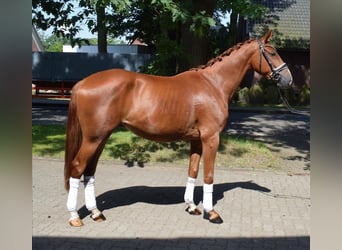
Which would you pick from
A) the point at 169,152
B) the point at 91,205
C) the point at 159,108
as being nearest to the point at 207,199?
the point at 159,108

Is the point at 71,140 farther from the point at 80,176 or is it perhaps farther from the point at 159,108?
the point at 159,108

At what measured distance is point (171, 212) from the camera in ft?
18.9

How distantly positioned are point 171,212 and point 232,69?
2173mm

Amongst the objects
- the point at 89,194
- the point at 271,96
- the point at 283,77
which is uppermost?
the point at 283,77

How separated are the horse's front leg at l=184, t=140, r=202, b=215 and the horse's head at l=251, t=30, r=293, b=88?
1.36 m

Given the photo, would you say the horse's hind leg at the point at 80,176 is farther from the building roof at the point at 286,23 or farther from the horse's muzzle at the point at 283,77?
the building roof at the point at 286,23

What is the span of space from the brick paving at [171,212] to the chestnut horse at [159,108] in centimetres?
32

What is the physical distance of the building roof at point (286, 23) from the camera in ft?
86.7

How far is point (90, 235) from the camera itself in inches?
187

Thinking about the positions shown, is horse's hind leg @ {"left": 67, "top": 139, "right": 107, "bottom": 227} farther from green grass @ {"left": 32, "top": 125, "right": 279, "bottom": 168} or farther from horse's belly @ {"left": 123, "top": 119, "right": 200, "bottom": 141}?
green grass @ {"left": 32, "top": 125, "right": 279, "bottom": 168}

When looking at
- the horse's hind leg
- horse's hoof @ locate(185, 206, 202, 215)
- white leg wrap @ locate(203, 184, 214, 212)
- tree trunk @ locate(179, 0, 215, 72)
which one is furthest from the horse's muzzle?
tree trunk @ locate(179, 0, 215, 72)

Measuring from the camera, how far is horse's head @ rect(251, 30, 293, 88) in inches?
218

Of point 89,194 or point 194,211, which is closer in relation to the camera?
point 89,194
